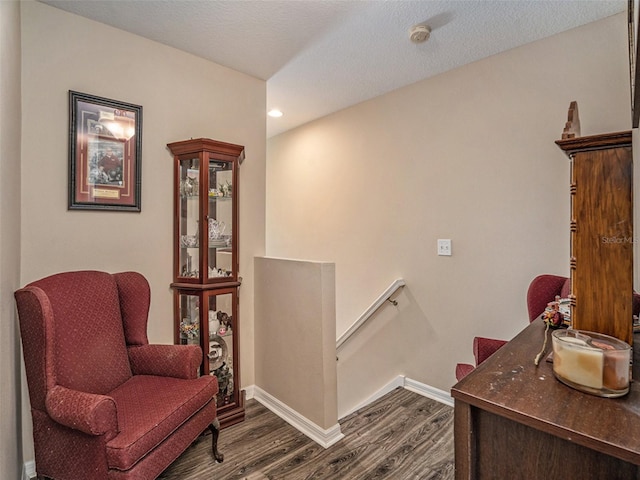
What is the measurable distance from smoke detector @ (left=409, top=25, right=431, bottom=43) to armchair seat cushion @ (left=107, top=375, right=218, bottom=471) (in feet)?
7.96

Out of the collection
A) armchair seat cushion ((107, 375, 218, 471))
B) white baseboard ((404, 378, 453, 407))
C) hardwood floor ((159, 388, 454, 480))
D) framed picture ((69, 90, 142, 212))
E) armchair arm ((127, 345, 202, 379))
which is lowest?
hardwood floor ((159, 388, 454, 480))

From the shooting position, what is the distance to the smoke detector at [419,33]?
78.7 inches

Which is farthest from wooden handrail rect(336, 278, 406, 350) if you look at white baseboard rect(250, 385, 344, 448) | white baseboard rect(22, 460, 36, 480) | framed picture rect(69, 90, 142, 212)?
white baseboard rect(22, 460, 36, 480)

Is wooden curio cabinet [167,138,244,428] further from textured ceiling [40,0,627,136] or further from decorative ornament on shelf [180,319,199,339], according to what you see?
textured ceiling [40,0,627,136]

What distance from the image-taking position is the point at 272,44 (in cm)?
220

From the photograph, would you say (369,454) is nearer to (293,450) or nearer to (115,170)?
(293,450)

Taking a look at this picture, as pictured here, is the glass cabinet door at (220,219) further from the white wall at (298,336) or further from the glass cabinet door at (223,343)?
the white wall at (298,336)

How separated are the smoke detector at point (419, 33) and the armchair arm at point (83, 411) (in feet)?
8.30

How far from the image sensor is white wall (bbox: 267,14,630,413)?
203 cm

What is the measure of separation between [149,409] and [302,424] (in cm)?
102

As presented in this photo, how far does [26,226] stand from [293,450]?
1968mm

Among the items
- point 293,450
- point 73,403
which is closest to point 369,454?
point 293,450

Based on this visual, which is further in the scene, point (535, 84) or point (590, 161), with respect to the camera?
point (535, 84)

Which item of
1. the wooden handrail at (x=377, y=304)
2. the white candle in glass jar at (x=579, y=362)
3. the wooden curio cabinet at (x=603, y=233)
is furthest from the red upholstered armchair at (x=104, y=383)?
the wooden curio cabinet at (x=603, y=233)
